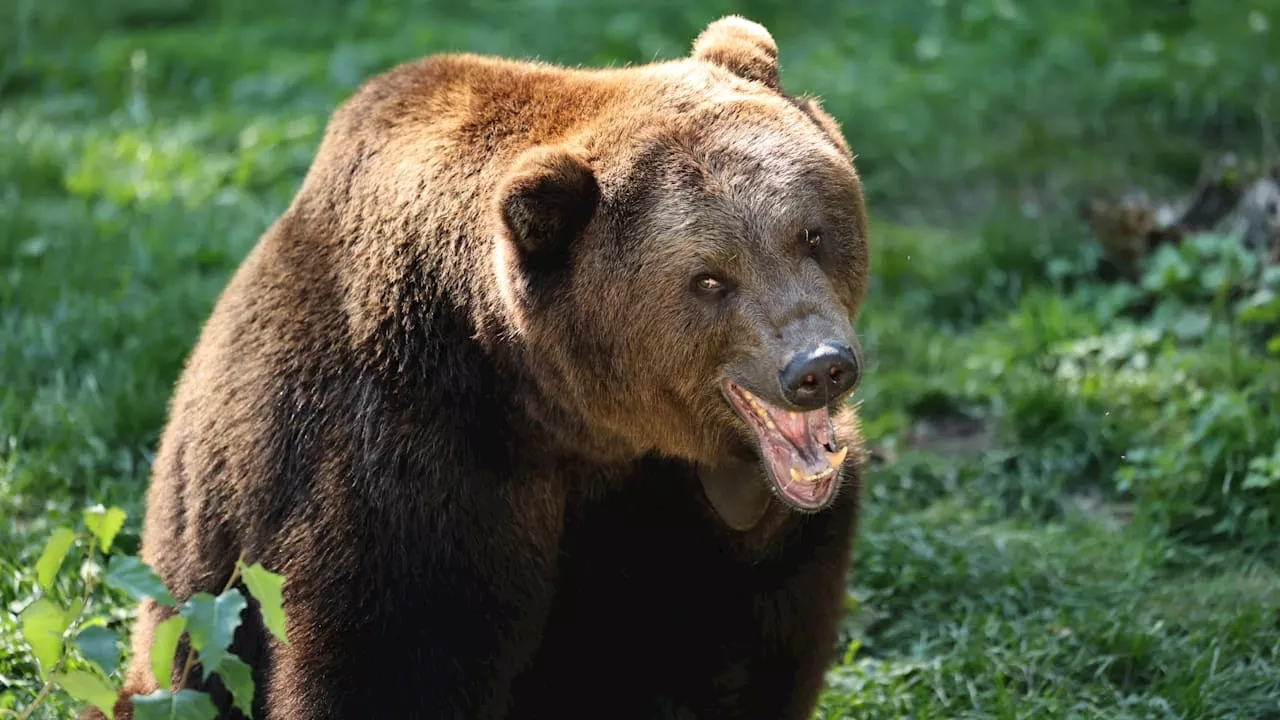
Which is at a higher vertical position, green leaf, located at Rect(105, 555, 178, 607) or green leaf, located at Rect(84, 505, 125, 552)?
green leaf, located at Rect(84, 505, 125, 552)

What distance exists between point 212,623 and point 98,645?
0.89 feet

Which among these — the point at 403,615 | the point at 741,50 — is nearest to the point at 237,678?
the point at 403,615

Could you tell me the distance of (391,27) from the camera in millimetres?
12570

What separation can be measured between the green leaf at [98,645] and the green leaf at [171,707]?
4.3 inches

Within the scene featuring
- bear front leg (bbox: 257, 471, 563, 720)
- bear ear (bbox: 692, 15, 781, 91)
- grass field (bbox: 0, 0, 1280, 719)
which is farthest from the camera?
grass field (bbox: 0, 0, 1280, 719)

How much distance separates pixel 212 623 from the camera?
12.4ft

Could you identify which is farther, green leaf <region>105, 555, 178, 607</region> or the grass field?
the grass field

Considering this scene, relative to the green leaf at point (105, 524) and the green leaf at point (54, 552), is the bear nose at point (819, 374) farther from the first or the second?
the green leaf at point (54, 552)

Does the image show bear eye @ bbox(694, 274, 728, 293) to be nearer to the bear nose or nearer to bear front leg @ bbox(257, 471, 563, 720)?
the bear nose

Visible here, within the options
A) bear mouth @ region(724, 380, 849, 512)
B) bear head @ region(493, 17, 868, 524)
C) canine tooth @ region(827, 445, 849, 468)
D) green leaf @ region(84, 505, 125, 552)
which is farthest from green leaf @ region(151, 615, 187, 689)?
canine tooth @ region(827, 445, 849, 468)

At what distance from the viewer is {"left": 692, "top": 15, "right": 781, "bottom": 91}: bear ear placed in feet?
16.3

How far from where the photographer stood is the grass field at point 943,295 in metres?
6.34

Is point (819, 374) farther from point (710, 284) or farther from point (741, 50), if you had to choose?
point (741, 50)

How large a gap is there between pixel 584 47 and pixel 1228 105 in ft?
13.6
